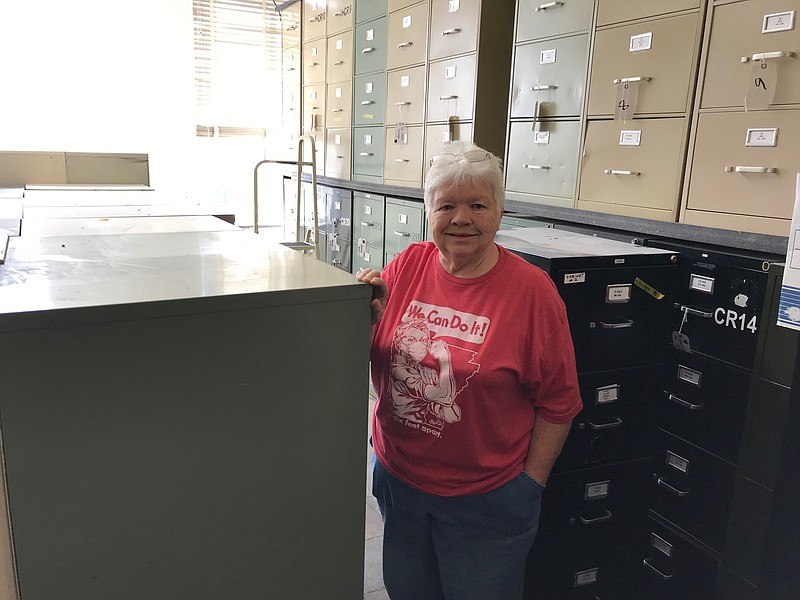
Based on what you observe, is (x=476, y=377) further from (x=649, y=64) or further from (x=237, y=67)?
(x=237, y=67)

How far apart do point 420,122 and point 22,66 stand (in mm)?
3262

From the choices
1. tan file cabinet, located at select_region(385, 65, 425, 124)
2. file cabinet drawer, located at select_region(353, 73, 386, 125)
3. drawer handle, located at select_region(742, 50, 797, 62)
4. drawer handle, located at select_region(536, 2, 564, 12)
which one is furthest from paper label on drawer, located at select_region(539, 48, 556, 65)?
file cabinet drawer, located at select_region(353, 73, 386, 125)

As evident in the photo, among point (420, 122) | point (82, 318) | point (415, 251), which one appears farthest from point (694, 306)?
point (420, 122)

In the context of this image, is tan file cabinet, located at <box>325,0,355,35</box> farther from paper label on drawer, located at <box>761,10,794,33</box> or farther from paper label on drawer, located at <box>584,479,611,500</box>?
paper label on drawer, located at <box>584,479,611,500</box>

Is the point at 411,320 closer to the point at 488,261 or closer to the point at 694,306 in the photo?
the point at 488,261

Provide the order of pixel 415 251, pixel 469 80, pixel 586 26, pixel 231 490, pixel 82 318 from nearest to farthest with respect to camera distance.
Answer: pixel 82 318 → pixel 231 490 → pixel 415 251 → pixel 586 26 → pixel 469 80

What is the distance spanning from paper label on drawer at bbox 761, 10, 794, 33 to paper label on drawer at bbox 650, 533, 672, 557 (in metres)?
1.30

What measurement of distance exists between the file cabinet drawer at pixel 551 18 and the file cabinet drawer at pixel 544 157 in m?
0.29

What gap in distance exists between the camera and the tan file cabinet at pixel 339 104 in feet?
12.4

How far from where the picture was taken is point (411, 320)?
1.29 m

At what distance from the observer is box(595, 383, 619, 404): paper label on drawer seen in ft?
5.08

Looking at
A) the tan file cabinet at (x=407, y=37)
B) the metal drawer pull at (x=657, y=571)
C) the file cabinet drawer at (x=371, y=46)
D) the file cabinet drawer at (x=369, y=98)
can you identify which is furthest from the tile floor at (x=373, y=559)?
the file cabinet drawer at (x=371, y=46)

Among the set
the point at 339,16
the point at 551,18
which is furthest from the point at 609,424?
the point at 339,16

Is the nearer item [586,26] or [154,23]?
[586,26]
